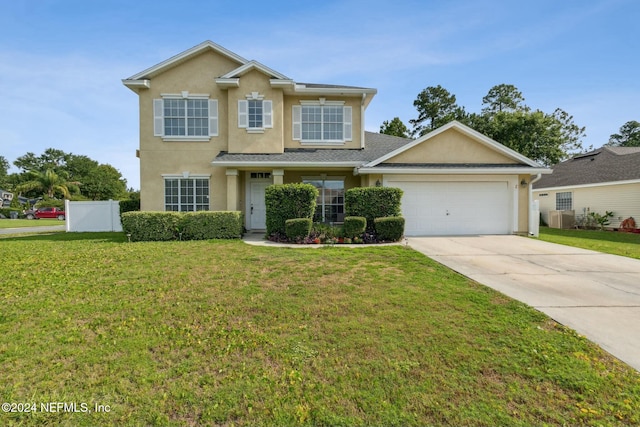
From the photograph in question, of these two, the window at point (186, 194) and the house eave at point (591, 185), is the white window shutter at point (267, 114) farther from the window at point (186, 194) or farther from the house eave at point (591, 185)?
the house eave at point (591, 185)

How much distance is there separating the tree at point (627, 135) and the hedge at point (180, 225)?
69262mm

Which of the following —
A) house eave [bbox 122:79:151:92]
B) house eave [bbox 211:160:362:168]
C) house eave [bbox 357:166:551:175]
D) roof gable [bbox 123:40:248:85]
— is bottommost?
house eave [bbox 357:166:551:175]

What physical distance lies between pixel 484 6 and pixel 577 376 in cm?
1145

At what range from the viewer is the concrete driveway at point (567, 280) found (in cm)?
387

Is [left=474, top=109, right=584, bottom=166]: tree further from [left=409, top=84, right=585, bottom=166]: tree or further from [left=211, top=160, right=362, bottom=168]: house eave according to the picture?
[left=211, top=160, right=362, bottom=168]: house eave

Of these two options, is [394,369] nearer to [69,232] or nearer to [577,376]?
[577,376]

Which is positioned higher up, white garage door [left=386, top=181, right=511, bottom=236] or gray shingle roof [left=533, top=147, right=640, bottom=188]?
gray shingle roof [left=533, top=147, right=640, bottom=188]

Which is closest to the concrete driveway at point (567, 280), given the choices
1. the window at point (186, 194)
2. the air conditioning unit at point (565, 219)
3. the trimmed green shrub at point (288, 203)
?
the trimmed green shrub at point (288, 203)

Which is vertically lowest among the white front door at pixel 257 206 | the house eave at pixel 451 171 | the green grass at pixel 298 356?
the green grass at pixel 298 356

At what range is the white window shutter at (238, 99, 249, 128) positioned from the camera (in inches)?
548

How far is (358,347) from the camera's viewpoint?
135 inches

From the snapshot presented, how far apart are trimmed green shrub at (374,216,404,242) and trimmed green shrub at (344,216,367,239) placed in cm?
51

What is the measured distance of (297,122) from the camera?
14.8 m

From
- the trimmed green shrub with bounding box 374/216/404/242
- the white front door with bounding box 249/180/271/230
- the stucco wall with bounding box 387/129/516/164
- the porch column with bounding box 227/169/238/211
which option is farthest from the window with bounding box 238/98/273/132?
the trimmed green shrub with bounding box 374/216/404/242
